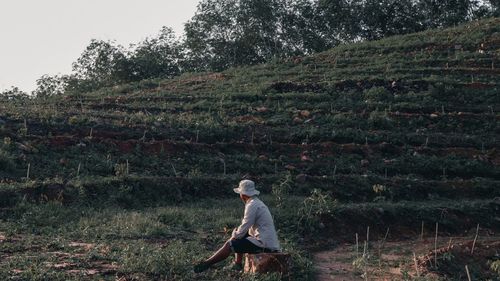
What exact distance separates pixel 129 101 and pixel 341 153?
394 inches

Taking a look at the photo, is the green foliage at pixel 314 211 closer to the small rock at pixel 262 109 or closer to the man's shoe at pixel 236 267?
the man's shoe at pixel 236 267

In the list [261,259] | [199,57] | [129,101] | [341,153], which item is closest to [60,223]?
[261,259]

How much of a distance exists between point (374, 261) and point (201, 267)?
11.7 feet

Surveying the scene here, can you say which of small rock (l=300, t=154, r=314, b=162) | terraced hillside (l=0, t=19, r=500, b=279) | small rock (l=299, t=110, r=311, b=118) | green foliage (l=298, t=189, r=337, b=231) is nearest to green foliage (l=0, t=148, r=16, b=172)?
terraced hillside (l=0, t=19, r=500, b=279)

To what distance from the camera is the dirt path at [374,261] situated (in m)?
10.4

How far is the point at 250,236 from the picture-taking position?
31.2ft

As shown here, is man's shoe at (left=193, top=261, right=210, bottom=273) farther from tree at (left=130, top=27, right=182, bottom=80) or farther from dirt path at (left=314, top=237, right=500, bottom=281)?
tree at (left=130, top=27, right=182, bottom=80)

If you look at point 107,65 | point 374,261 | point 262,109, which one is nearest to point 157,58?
point 107,65

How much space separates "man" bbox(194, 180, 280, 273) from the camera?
9.30 meters

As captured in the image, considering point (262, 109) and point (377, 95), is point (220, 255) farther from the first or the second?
point (377, 95)

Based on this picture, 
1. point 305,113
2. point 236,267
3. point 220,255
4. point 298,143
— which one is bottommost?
point 236,267

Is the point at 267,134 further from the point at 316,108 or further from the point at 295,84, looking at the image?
the point at 295,84

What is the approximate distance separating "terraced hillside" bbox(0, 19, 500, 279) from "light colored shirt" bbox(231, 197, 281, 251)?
4263mm

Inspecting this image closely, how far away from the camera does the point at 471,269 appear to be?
37.1 feet
